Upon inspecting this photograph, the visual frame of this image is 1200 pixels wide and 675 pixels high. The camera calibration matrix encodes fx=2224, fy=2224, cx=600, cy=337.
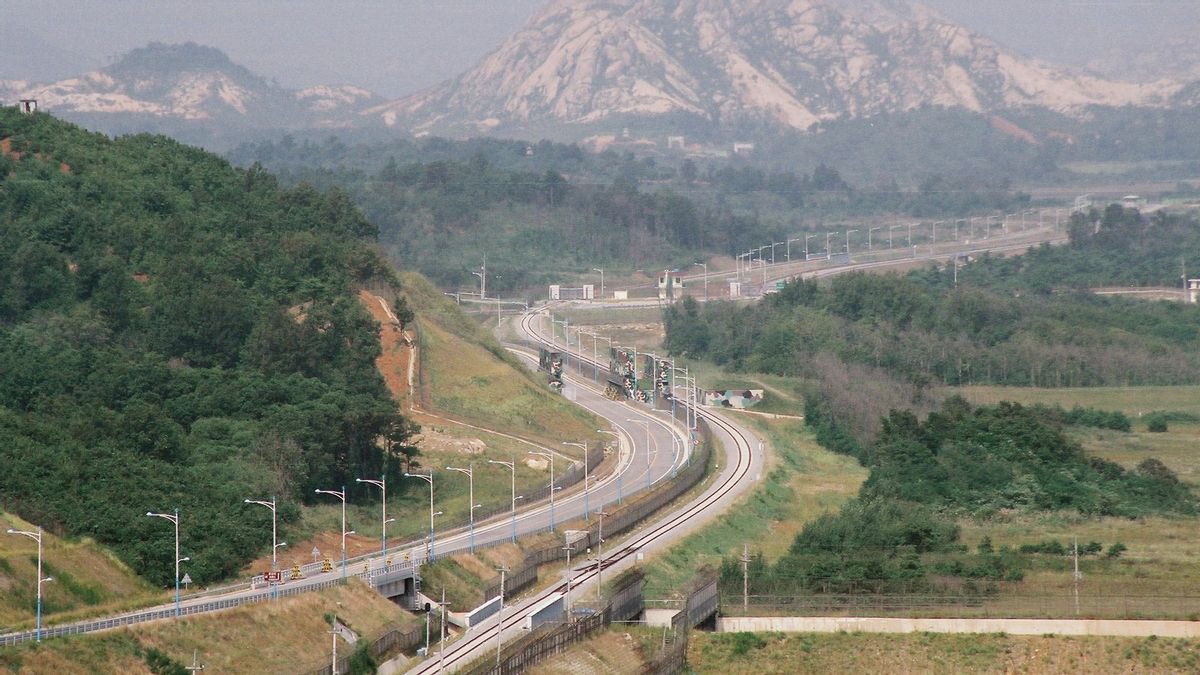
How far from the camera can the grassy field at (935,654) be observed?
211ft

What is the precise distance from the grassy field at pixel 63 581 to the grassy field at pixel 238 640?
9.16ft

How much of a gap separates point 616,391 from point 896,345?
23.3 metres

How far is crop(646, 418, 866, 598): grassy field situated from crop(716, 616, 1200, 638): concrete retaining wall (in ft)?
13.8

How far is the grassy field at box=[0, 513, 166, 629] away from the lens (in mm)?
57562

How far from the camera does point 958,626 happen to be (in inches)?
2640

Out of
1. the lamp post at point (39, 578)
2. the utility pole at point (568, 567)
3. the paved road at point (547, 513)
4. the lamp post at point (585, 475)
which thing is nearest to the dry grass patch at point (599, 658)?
the utility pole at point (568, 567)

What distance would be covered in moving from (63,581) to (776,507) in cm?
3615

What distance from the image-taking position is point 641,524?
8238cm

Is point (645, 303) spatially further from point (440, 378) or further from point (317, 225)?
point (440, 378)

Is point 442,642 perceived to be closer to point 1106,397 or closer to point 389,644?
point 389,644

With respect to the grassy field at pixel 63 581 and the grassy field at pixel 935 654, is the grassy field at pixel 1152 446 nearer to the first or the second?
the grassy field at pixel 935 654

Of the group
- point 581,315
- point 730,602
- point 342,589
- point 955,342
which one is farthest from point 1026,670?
point 581,315

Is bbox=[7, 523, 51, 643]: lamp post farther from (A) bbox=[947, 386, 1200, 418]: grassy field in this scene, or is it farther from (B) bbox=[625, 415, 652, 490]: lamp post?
(A) bbox=[947, 386, 1200, 418]: grassy field

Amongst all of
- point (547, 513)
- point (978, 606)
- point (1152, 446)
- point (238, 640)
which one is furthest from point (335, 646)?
point (1152, 446)
